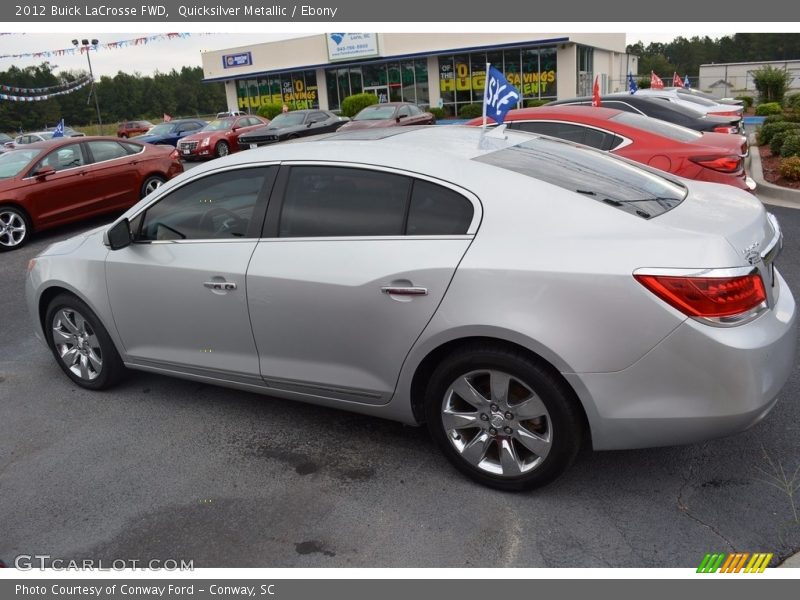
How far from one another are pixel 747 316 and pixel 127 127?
4538 cm

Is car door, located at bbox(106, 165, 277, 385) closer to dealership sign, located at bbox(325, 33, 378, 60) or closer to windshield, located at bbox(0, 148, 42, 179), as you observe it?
windshield, located at bbox(0, 148, 42, 179)

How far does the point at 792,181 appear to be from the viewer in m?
10.2

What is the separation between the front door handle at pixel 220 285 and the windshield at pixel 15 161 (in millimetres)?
7899

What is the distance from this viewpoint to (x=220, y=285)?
3.81 meters

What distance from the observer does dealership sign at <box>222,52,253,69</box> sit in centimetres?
4469

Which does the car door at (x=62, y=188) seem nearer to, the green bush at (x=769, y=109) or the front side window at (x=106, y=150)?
the front side window at (x=106, y=150)

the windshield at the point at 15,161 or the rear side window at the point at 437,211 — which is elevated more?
the rear side window at the point at 437,211

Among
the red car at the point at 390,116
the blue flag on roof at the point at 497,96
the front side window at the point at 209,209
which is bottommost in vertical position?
the red car at the point at 390,116

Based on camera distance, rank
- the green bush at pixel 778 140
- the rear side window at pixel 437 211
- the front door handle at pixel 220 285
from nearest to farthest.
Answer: the rear side window at pixel 437 211 → the front door handle at pixel 220 285 → the green bush at pixel 778 140

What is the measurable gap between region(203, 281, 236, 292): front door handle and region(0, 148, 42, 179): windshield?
25.9ft

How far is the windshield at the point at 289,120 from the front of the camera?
22.3m

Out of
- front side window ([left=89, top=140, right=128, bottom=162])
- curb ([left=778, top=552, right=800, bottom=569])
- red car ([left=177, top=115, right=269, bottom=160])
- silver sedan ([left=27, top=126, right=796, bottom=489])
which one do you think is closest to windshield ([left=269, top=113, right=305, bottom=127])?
red car ([left=177, top=115, right=269, bottom=160])

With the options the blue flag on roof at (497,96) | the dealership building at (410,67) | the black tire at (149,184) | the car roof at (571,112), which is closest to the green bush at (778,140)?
the car roof at (571,112)
